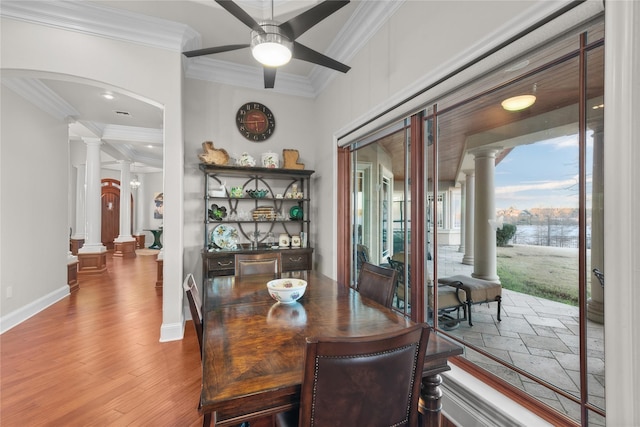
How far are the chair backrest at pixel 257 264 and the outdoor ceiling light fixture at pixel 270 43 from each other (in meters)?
1.64

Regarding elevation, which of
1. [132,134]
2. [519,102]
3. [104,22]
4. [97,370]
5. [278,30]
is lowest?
[97,370]

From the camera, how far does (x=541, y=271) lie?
4.56 feet

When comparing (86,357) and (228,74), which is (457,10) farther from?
(86,357)

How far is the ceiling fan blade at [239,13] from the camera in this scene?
1535 mm

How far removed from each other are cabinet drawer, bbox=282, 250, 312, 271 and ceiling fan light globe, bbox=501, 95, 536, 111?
2605 mm

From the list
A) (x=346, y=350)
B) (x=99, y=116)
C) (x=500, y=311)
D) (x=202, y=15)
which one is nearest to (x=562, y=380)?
(x=500, y=311)

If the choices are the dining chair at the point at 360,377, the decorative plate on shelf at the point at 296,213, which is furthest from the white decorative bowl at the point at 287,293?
the decorative plate on shelf at the point at 296,213

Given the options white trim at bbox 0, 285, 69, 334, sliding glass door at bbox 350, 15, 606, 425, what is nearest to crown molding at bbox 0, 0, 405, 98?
sliding glass door at bbox 350, 15, 606, 425

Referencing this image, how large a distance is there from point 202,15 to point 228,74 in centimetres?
93

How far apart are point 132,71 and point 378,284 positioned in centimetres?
306

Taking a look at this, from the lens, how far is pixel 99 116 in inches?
190

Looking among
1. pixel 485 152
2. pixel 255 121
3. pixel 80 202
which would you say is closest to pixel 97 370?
pixel 255 121

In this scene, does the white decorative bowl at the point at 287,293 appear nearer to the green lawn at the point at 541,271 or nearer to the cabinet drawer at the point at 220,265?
the green lawn at the point at 541,271

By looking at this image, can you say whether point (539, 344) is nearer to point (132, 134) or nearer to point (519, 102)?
point (519, 102)
